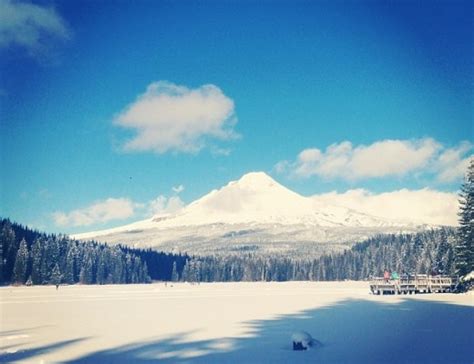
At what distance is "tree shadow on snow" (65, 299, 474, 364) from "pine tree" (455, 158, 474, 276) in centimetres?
2734

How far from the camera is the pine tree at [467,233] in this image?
51031mm

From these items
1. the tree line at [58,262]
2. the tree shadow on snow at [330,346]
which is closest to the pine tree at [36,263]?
the tree line at [58,262]

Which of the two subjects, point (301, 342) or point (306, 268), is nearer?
point (301, 342)

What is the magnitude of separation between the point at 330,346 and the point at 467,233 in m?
Result: 38.7

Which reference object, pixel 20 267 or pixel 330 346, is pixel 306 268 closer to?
pixel 20 267

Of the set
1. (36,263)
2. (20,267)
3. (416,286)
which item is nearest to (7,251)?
(20,267)

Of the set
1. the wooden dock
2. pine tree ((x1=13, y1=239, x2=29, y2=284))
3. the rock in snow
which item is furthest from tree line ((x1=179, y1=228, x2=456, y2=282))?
the rock in snow

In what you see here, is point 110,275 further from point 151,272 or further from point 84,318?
point 84,318

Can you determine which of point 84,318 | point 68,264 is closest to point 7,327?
point 84,318

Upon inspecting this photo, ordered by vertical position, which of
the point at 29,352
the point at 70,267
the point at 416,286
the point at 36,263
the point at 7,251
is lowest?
the point at 70,267

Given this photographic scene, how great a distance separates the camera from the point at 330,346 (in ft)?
61.0

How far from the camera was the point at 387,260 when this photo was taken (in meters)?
159

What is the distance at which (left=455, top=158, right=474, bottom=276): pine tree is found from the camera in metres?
51.0

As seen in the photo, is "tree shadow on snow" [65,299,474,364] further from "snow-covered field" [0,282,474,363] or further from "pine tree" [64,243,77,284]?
"pine tree" [64,243,77,284]
